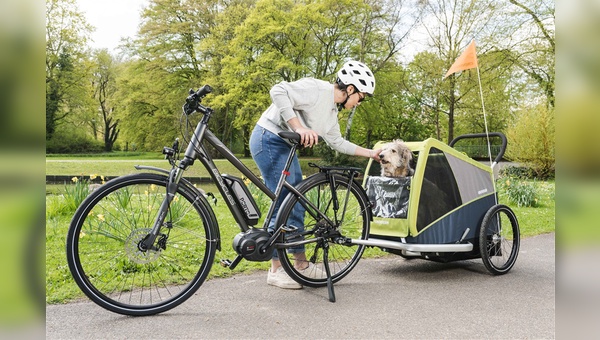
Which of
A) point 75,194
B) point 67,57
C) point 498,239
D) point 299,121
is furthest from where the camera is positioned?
point 67,57

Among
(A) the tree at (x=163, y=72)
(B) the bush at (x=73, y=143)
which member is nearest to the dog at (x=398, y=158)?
(B) the bush at (x=73, y=143)

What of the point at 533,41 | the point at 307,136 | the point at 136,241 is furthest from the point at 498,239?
the point at 533,41

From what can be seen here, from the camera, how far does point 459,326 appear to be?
10.2 ft

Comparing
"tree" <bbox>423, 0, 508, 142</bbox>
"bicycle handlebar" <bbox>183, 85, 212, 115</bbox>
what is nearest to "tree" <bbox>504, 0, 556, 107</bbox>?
"tree" <bbox>423, 0, 508, 142</bbox>

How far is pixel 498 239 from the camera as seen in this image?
171 inches

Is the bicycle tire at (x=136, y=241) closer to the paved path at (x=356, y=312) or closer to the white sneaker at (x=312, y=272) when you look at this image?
Result: the paved path at (x=356, y=312)

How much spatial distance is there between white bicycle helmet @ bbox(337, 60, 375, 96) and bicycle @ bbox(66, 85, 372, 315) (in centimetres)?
65

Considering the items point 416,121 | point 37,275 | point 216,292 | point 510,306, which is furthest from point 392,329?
point 416,121

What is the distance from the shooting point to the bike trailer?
3988 millimetres

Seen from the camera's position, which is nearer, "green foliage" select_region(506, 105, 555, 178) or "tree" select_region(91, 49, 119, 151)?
"green foliage" select_region(506, 105, 555, 178)

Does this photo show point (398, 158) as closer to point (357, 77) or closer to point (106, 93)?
point (357, 77)

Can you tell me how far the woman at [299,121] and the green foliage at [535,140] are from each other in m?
16.3

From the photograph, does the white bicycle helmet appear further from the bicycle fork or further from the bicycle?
the bicycle fork

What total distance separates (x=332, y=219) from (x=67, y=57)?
2948 centimetres
